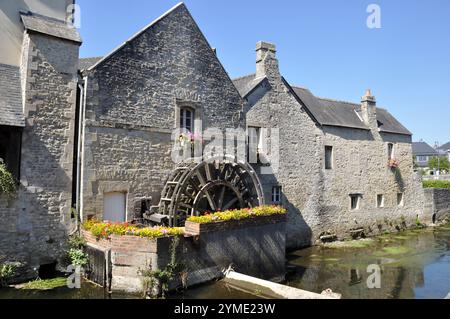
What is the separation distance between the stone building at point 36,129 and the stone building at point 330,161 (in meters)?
6.69

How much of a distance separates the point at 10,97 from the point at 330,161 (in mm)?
12810

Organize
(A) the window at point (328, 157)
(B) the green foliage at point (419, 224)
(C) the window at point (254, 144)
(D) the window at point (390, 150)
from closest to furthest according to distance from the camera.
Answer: (C) the window at point (254, 144), (A) the window at point (328, 157), (D) the window at point (390, 150), (B) the green foliage at point (419, 224)

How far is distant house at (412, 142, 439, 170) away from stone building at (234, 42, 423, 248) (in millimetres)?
44756

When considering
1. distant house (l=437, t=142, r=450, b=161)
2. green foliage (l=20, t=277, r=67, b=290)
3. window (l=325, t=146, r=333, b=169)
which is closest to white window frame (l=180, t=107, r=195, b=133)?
green foliage (l=20, t=277, r=67, b=290)

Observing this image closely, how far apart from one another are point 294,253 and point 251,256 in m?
5.13

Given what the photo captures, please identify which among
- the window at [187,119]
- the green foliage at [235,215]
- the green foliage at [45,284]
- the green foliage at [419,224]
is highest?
the window at [187,119]

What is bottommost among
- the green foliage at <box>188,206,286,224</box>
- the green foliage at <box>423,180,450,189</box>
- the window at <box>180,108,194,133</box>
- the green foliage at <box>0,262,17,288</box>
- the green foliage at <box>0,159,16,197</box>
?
the green foliage at <box>0,262,17,288</box>

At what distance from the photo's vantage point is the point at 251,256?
9.70 m

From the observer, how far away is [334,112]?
1811 centimetres

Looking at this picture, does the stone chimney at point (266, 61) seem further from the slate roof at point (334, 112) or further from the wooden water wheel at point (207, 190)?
the wooden water wheel at point (207, 190)

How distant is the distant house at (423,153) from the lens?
60.3 meters

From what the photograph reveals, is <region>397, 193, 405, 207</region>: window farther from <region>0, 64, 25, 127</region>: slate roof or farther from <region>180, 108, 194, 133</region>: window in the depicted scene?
<region>0, 64, 25, 127</region>: slate roof

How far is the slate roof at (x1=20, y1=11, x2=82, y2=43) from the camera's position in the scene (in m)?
9.02

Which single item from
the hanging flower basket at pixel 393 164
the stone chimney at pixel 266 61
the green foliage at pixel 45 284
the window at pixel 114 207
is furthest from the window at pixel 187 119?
the hanging flower basket at pixel 393 164
